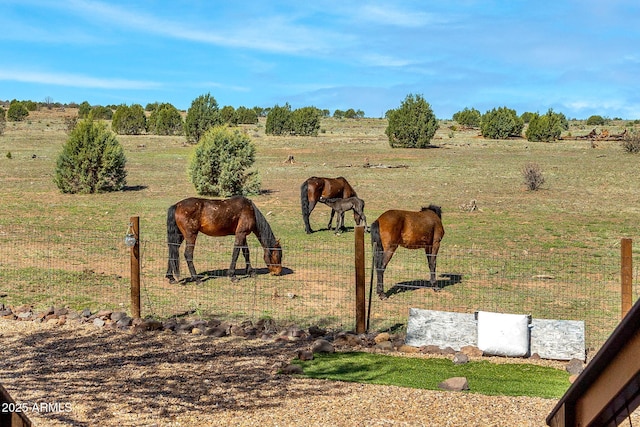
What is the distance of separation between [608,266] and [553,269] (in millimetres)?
1223

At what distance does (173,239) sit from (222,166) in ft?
50.5

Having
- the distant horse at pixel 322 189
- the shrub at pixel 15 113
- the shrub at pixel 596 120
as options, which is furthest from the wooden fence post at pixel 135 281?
the shrub at pixel 596 120

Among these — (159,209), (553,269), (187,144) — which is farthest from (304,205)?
(187,144)

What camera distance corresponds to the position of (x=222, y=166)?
28.0 meters

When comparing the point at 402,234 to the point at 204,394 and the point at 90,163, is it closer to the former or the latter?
the point at 204,394

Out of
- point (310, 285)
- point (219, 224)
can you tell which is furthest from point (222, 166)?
point (310, 285)

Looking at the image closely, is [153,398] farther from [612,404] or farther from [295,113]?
[295,113]

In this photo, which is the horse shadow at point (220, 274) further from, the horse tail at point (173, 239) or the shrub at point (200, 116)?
the shrub at point (200, 116)

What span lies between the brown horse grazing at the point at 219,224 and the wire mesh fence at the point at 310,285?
1.15ft

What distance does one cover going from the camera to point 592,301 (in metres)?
11.4

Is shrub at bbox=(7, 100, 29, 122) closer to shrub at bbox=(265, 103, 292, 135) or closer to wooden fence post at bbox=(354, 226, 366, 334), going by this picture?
shrub at bbox=(265, 103, 292, 135)

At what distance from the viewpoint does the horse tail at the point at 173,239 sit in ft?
41.1

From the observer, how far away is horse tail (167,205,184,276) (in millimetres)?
12516

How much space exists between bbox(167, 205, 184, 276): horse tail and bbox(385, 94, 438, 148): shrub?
40246 mm
